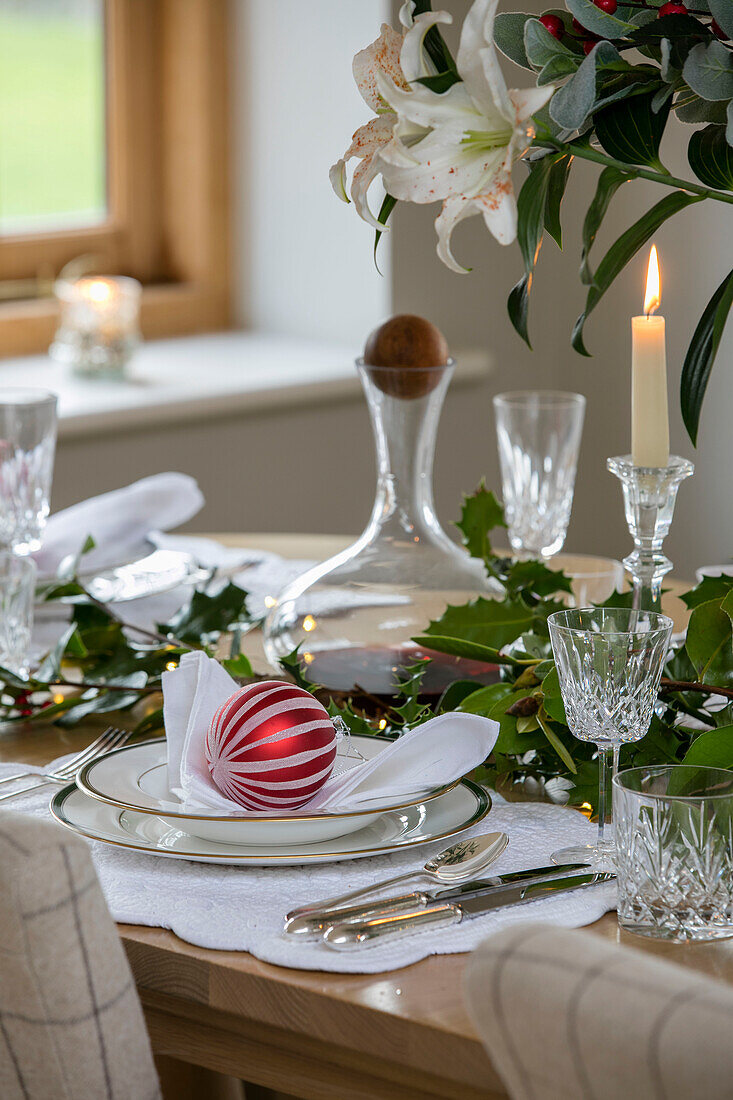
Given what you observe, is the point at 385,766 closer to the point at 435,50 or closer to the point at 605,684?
the point at 605,684

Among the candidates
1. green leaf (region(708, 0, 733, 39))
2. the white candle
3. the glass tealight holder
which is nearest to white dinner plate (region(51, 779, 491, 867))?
the white candle

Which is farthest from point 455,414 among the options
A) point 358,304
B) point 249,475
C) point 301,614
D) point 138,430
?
point 301,614

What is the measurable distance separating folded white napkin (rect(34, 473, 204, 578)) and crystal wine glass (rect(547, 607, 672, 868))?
0.73m

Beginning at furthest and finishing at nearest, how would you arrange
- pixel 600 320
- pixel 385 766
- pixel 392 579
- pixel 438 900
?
pixel 600 320, pixel 392 579, pixel 385 766, pixel 438 900

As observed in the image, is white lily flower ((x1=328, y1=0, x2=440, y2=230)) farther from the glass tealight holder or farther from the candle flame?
the glass tealight holder

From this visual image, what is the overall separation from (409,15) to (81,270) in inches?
87.6

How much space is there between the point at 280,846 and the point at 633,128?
17.8 inches

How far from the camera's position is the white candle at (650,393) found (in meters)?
0.94

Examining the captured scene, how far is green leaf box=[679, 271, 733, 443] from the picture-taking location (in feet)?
2.86

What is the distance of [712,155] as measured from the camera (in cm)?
86

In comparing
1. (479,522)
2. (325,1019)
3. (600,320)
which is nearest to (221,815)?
(325,1019)

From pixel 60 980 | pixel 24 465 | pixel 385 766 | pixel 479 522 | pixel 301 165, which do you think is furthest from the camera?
pixel 301 165

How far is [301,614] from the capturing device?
1.14m

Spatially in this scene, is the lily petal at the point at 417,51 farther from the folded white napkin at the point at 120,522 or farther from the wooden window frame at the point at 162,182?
the wooden window frame at the point at 162,182
